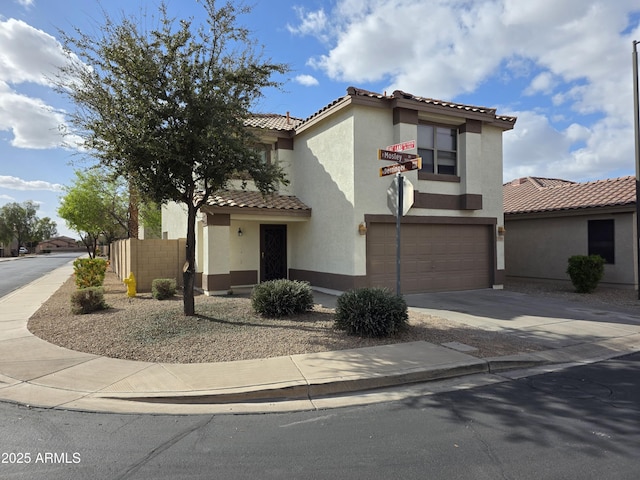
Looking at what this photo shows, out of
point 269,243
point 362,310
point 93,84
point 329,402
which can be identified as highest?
point 93,84

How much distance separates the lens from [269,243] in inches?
614

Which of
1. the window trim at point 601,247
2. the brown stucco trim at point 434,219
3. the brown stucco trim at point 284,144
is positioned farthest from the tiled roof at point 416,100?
the window trim at point 601,247

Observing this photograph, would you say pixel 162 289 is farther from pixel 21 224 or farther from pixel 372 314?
pixel 21 224

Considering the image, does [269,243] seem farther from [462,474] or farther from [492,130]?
[462,474]

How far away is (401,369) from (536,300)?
8357mm

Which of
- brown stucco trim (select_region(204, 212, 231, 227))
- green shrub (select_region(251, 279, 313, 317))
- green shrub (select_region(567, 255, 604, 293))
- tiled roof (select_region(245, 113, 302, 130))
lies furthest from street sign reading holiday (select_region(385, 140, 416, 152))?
green shrub (select_region(567, 255, 604, 293))

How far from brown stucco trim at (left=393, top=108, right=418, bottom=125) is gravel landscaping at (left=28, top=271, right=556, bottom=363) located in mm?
5863

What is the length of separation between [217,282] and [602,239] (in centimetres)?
1366

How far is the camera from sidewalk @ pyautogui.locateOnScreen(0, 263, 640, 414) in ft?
16.4

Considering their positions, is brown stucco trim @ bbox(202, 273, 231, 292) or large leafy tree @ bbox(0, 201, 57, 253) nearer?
brown stucco trim @ bbox(202, 273, 231, 292)

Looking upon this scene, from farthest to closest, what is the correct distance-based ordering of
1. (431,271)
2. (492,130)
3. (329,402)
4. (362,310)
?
1. (492,130)
2. (431,271)
3. (362,310)
4. (329,402)

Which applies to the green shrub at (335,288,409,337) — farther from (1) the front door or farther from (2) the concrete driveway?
(1) the front door

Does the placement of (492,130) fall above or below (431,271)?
above

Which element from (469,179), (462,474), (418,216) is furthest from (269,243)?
(462,474)
